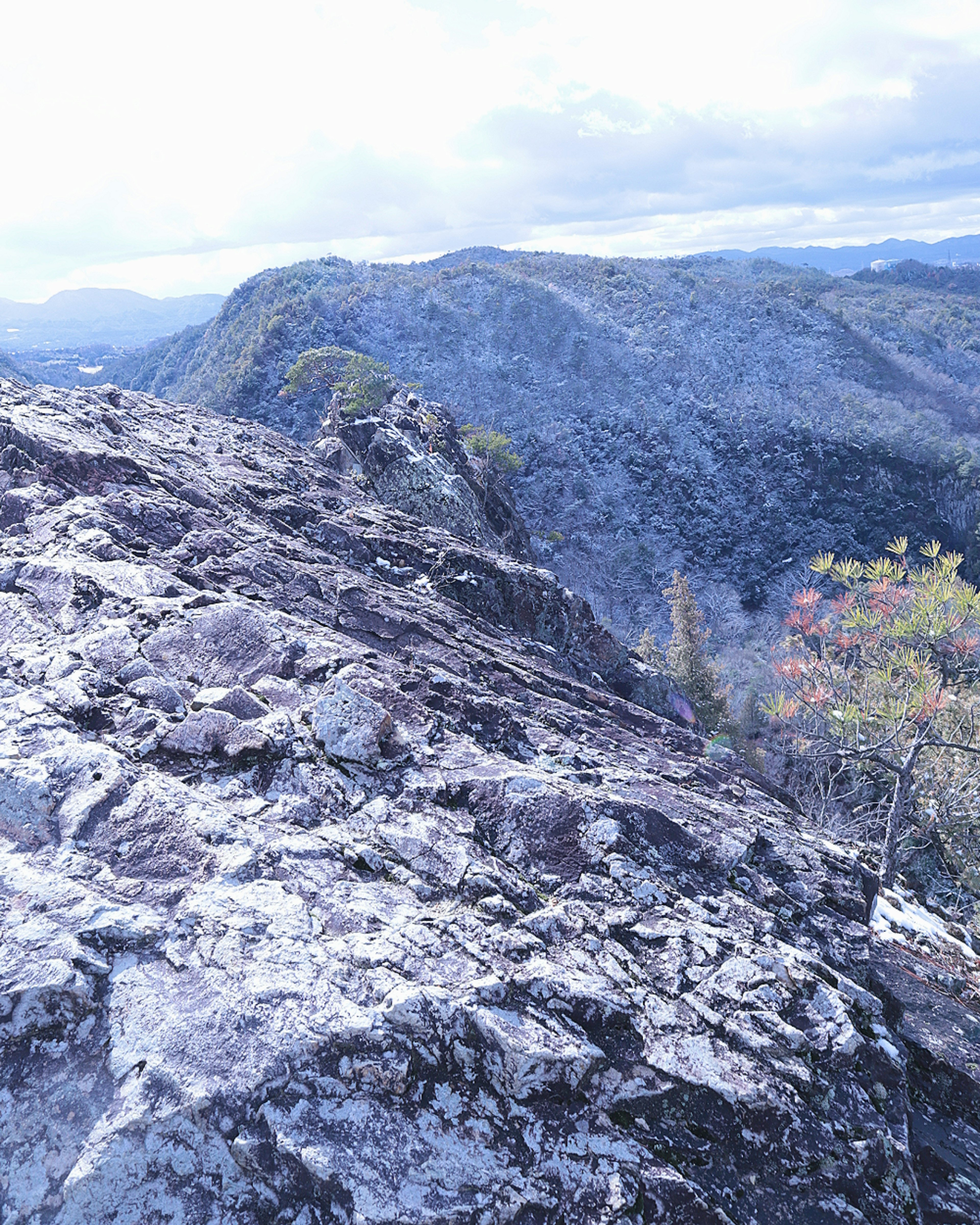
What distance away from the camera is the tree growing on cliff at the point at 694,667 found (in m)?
25.2

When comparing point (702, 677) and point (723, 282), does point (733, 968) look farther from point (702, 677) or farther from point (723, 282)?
point (723, 282)

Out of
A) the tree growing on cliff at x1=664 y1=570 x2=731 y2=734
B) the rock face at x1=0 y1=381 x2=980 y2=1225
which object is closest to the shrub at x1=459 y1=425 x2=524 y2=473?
the tree growing on cliff at x1=664 y1=570 x2=731 y2=734

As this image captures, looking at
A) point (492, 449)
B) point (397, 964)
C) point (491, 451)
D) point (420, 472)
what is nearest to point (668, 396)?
point (492, 449)

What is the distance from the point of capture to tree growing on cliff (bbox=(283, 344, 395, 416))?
3188 cm

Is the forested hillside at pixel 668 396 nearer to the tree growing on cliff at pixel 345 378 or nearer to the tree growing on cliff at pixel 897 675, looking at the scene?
the tree growing on cliff at pixel 345 378

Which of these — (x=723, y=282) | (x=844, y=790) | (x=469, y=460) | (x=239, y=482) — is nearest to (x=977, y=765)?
(x=844, y=790)

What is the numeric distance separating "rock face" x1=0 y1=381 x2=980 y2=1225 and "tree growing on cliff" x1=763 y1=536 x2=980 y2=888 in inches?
103

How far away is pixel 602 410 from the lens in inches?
2427

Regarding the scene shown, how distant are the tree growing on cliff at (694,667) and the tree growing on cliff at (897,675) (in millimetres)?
10551

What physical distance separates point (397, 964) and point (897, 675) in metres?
13.9

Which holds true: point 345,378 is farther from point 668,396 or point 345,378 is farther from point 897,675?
point 668,396

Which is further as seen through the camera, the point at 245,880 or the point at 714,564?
the point at 714,564

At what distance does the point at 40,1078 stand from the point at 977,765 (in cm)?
1435

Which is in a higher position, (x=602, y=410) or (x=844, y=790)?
(x=602, y=410)
